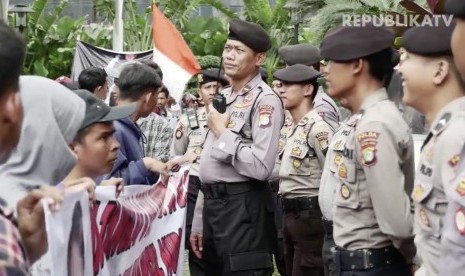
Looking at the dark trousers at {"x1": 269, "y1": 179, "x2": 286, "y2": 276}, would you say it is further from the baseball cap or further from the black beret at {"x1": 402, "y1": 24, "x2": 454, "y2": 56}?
the black beret at {"x1": 402, "y1": 24, "x2": 454, "y2": 56}

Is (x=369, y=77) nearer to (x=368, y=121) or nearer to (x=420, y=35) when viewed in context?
(x=368, y=121)

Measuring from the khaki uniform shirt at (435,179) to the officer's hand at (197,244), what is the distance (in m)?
3.09

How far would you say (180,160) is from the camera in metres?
6.12

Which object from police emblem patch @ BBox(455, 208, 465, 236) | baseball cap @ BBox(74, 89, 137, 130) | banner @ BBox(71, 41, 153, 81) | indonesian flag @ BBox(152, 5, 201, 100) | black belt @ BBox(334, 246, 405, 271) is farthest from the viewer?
banner @ BBox(71, 41, 153, 81)

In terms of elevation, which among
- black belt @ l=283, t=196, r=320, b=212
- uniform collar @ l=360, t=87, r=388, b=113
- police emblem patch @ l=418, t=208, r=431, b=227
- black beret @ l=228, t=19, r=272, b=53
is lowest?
black belt @ l=283, t=196, r=320, b=212

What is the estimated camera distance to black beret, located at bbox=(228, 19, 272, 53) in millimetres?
6762

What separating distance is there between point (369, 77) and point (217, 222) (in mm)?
1941

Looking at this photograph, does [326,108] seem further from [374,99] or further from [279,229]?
[374,99]

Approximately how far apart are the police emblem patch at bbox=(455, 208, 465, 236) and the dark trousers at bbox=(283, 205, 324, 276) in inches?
154

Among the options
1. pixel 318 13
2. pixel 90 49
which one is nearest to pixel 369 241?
pixel 90 49

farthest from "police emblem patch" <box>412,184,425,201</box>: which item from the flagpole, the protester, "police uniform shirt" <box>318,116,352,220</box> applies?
the flagpole

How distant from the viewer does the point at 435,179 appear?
3.70 m

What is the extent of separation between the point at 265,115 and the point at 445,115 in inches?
107

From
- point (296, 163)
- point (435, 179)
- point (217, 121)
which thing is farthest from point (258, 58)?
point (435, 179)
